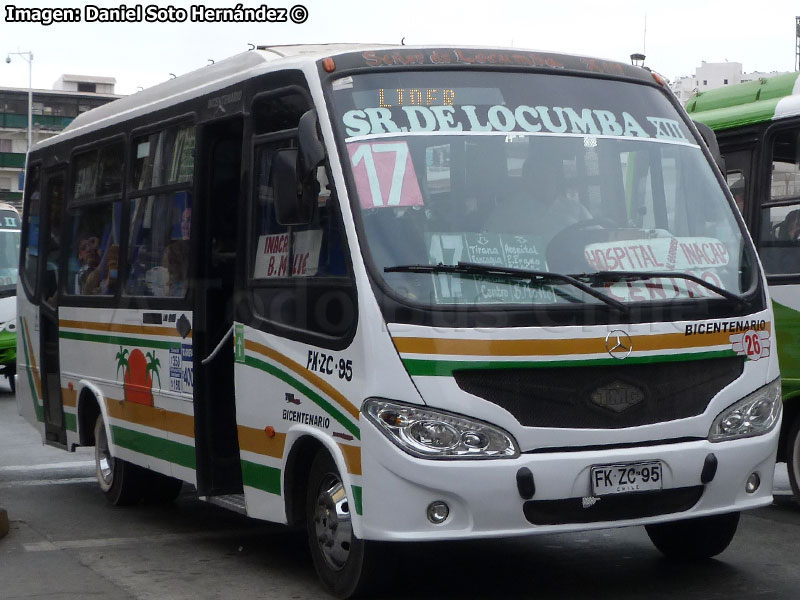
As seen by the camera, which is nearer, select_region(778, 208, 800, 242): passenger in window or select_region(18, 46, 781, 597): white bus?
select_region(18, 46, 781, 597): white bus

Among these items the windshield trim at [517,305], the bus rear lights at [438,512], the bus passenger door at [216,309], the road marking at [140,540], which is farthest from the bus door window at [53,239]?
the bus rear lights at [438,512]

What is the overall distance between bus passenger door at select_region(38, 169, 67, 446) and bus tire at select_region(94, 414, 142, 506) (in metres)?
0.67

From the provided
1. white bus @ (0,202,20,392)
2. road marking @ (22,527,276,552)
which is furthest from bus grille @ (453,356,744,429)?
white bus @ (0,202,20,392)

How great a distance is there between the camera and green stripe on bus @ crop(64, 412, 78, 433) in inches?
414

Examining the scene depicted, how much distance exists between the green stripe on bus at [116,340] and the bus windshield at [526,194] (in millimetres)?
2482

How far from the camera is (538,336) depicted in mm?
6195

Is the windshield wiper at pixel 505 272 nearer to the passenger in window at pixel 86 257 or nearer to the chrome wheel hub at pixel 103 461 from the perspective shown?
the passenger in window at pixel 86 257

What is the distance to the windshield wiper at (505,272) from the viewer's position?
6238mm

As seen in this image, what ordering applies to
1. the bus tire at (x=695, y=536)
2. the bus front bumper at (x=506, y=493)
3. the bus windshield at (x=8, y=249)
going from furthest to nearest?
the bus windshield at (x=8, y=249)
the bus tire at (x=695, y=536)
the bus front bumper at (x=506, y=493)

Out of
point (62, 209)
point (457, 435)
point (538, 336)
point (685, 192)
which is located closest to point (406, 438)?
point (457, 435)

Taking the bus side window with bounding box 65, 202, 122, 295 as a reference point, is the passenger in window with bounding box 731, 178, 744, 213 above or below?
above

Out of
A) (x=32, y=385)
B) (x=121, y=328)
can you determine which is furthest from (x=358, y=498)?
(x=32, y=385)

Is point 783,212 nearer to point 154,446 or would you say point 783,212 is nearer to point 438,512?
point 438,512

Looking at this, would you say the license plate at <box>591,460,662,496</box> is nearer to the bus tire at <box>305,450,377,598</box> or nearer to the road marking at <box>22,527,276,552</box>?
the bus tire at <box>305,450,377,598</box>
